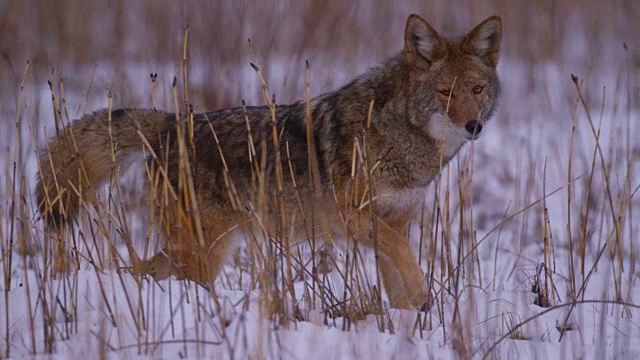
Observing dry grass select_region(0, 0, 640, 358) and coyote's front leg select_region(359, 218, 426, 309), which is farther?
dry grass select_region(0, 0, 640, 358)

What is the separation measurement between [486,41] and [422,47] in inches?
13.3

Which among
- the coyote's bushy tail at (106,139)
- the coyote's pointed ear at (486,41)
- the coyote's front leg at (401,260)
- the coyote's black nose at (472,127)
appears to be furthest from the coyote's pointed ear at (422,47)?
the coyote's bushy tail at (106,139)

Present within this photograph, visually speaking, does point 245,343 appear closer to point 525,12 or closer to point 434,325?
point 434,325

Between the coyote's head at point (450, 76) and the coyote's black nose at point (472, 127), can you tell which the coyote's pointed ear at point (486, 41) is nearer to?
the coyote's head at point (450, 76)

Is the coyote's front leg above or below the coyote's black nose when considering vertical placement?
below

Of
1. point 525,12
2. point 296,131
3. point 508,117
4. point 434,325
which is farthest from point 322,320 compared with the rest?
point 525,12

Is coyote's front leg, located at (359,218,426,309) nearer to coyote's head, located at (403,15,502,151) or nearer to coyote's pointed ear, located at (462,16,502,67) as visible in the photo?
coyote's head, located at (403,15,502,151)

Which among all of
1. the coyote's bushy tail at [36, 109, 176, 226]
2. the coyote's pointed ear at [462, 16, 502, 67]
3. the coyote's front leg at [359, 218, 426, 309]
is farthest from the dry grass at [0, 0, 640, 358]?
the coyote's pointed ear at [462, 16, 502, 67]

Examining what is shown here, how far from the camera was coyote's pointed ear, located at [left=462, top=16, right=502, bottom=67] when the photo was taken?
3994mm

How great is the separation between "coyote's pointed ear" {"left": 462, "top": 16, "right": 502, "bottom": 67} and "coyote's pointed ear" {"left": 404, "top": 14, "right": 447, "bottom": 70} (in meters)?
0.14

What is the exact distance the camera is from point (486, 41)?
4.05m

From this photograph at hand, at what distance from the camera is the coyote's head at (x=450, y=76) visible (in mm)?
3891

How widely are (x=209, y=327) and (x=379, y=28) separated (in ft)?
22.8

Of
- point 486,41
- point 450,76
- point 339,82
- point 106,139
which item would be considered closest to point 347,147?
point 450,76
